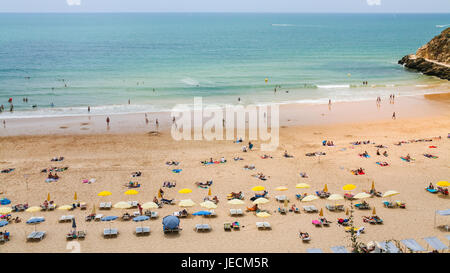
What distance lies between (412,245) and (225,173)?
11632mm

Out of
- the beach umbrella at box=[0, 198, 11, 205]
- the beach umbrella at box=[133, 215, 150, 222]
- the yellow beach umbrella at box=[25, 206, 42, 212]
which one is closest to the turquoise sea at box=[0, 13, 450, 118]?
the beach umbrella at box=[0, 198, 11, 205]

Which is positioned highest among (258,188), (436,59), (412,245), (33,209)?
(436,59)

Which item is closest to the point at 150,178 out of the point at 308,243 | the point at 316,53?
the point at 308,243

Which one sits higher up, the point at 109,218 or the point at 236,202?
the point at 236,202

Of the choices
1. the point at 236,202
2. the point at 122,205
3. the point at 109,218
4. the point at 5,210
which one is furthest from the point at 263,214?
the point at 5,210

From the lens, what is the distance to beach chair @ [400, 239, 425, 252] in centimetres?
1527

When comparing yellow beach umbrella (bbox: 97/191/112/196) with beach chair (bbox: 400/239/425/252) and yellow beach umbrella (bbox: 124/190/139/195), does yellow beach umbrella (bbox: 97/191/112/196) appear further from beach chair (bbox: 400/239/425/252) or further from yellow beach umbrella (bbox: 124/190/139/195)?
beach chair (bbox: 400/239/425/252)

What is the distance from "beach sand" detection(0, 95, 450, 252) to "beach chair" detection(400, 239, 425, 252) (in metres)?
0.56

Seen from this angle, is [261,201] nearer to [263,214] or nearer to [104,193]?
[263,214]

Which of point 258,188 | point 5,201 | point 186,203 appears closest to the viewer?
point 186,203

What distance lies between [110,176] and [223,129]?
41.4ft

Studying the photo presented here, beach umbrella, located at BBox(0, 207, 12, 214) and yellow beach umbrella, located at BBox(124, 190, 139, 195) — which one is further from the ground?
yellow beach umbrella, located at BBox(124, 190, 139, 195)

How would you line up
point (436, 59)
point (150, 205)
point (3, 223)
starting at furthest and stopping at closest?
point (436, 59) → point (150, 205) → point (3, 223)

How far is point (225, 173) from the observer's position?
24.5 m
